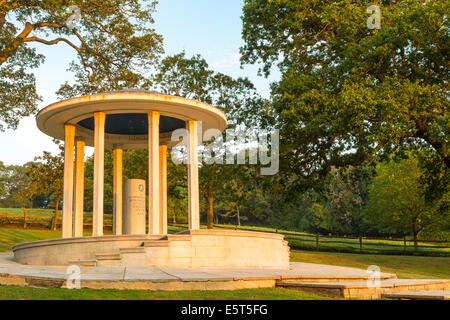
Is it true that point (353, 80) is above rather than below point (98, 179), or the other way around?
above

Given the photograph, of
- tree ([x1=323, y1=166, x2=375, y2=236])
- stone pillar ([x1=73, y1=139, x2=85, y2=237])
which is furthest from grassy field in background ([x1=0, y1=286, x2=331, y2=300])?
tree ([x1=323, y1=166, x2=375, y2=236])

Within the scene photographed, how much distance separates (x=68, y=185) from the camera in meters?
17.1

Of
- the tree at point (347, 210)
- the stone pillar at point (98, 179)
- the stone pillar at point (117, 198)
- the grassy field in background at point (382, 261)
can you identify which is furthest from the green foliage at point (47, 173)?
the tree at point (347, 210)

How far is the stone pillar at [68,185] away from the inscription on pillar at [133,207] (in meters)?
2.45

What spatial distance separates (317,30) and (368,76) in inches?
167

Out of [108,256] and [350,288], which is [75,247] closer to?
[108,256]

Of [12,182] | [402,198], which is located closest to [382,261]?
[402,198]

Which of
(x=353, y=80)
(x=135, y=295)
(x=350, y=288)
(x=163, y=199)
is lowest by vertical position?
(x=350, y=288)

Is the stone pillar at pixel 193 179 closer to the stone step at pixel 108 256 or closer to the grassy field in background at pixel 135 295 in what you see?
the stone step at pixel 108 256

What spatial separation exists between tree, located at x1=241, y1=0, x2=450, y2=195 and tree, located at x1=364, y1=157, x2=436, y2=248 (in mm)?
20038

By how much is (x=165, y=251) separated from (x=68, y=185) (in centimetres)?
678

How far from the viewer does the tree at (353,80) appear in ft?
66.4

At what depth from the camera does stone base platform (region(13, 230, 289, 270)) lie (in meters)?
12.1

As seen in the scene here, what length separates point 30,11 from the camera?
2397 centimetres
